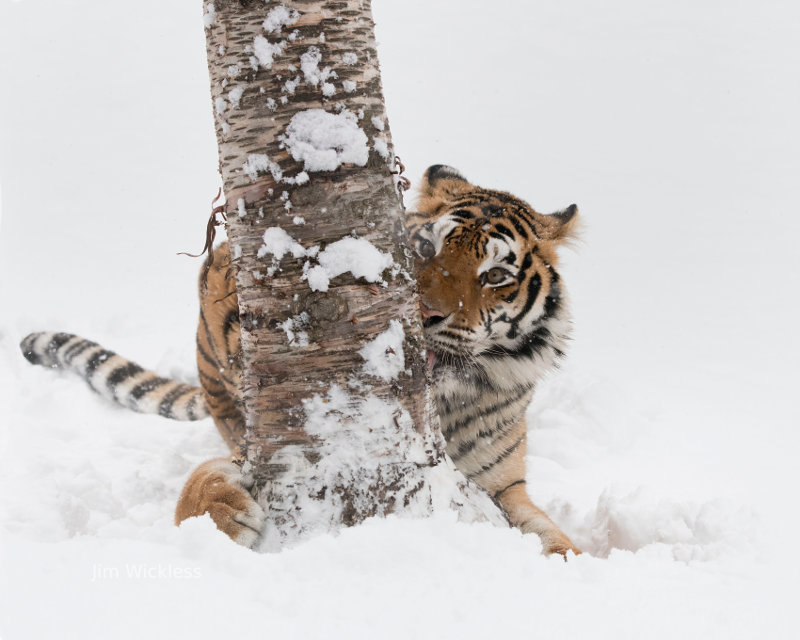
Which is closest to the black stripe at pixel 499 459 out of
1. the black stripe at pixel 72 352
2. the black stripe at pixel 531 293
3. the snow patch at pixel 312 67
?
the black stripe at pixel 531 293

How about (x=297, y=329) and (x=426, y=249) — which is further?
(x=426, y=249)

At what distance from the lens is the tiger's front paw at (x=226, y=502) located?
1.79 m

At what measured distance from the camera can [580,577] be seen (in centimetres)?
163

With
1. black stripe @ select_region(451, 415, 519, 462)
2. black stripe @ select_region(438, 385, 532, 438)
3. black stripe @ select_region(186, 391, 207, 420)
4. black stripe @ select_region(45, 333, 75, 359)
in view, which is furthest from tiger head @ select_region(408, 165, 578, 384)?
black stripe @ select_region(45, 333, 75, 359)

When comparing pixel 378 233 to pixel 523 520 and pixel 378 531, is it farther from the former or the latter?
pixel 523 520

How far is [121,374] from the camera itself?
4.36m

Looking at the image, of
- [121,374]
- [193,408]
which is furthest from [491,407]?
[121,374]

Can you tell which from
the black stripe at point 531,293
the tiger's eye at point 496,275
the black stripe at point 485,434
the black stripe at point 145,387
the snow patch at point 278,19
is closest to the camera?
the snow patch at point 278,19

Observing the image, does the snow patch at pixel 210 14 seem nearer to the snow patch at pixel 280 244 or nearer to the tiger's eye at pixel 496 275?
the snow patch at pixel 280 244

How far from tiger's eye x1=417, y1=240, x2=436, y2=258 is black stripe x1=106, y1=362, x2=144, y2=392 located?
107 inches

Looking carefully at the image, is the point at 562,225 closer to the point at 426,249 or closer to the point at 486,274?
the point at 486,274

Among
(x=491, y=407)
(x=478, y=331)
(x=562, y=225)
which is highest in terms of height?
(x=562, y=225)

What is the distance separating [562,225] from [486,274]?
24.9 inches

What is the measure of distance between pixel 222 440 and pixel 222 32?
2.63 meters
